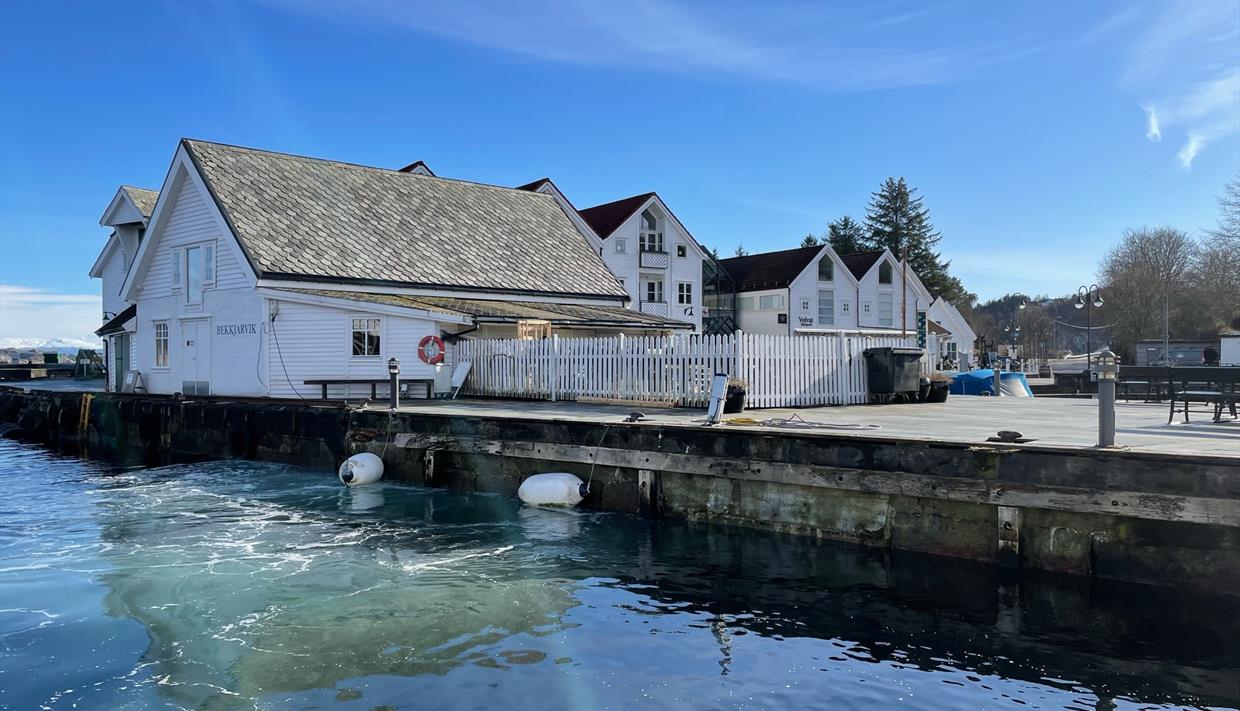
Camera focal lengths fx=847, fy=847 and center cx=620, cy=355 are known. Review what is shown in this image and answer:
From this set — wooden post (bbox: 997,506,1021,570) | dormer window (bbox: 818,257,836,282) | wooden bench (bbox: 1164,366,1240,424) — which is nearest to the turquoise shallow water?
wooden post (bbox: 997,506,1021,570)

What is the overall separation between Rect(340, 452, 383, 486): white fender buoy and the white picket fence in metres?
4.38

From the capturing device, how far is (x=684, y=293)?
47.3m

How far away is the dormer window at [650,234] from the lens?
4522 cm

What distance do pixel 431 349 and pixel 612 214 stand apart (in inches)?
991

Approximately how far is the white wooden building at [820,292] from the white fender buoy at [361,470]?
3817cm

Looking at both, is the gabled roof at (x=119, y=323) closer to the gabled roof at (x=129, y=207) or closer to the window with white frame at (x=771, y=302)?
the gabled roof at (x=129, y=207)

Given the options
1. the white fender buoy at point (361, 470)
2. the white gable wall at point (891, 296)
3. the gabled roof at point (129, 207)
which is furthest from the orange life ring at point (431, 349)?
the white gable wall at point (891, 296)

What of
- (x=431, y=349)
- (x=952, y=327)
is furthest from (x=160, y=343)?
(x=952, y=327)

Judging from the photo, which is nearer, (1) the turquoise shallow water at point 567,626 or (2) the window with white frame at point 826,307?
(1) the turquoise shallow water at point 567,626

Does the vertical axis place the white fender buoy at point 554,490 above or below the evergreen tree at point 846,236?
below

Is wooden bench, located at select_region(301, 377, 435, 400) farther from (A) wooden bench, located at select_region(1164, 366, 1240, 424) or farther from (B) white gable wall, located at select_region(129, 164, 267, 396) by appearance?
(A) wooden bench, located at select_region(1164, 366, 1240, 424)

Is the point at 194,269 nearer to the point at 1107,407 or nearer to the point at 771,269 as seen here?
the point at 1107,407

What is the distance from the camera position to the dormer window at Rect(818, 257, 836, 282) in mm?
55375

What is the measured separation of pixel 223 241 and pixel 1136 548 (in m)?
23.1
